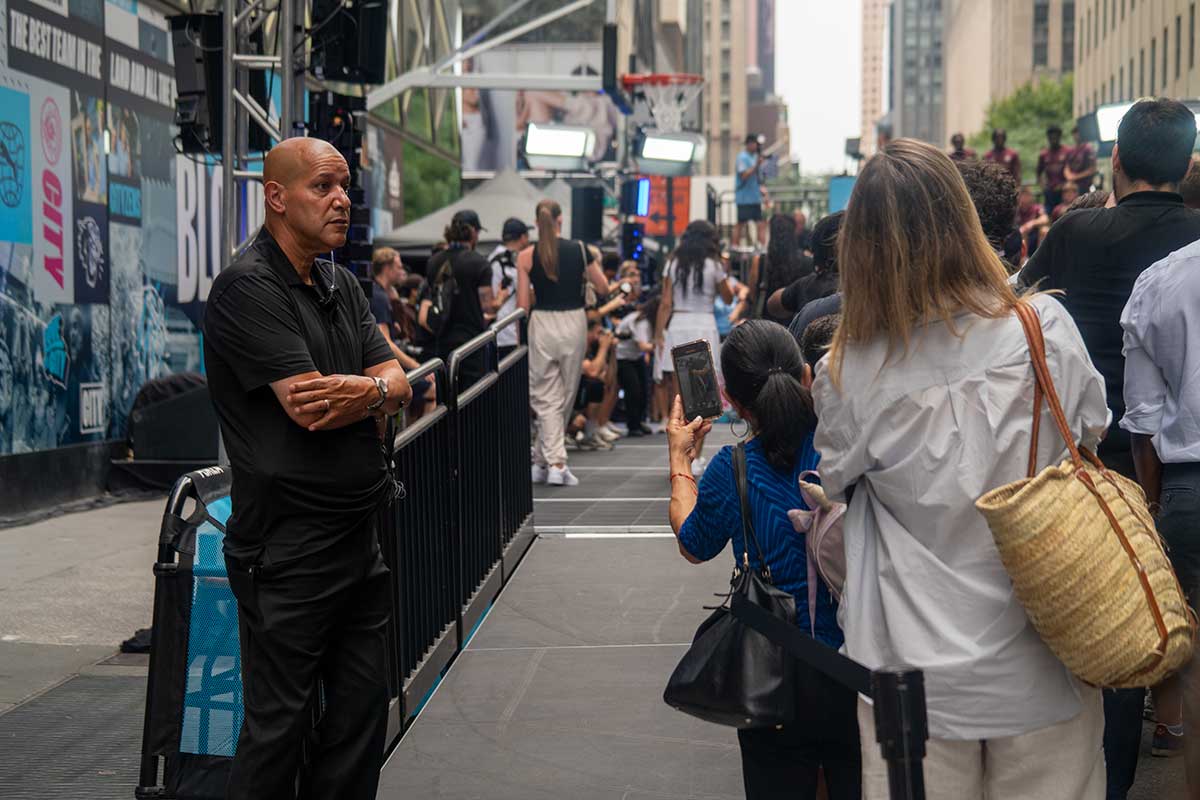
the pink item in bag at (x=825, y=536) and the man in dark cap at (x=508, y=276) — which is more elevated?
the man in dark cap at (x=508, y=276)

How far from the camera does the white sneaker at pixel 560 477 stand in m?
12.6

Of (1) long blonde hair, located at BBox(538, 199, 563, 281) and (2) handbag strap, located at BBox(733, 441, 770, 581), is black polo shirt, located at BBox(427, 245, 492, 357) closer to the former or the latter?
(1) long blonde hair, located at BBox(538, 199, 563, 281)

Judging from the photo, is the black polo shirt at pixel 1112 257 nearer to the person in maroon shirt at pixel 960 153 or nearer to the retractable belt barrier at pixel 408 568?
the person in maroon shirt at pixel 960 153

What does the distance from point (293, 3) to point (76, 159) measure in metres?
5.47

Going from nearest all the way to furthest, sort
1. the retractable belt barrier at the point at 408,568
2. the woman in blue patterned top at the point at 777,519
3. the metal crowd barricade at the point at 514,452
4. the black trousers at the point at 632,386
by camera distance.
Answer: the woman in blue patterned top at the point at 777,519, the retractable belt barrier at the point at 408,568, the metal crowd barricade at the point at 514,452, the black trousers at the point at 632,386

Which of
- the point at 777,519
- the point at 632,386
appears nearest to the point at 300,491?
the point at 777,519

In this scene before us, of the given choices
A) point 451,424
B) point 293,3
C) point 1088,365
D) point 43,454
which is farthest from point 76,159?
point 1088,365

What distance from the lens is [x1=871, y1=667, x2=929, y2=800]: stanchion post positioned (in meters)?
2.54

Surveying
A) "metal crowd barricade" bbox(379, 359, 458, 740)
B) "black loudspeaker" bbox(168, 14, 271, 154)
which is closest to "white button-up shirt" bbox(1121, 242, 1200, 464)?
"metal crowd barricade" bbox(379, 359, 458, 740)

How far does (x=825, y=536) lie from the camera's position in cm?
351

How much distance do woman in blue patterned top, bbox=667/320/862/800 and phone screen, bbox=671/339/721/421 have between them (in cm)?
10

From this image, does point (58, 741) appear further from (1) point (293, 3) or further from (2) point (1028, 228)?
(2) point (1028, 228)

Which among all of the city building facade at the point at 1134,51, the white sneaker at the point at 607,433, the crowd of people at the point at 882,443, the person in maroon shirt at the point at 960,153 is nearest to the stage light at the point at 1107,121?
the person in maroon shirt at the point at 960,153

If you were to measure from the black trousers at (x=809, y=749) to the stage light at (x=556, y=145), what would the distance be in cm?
2298
